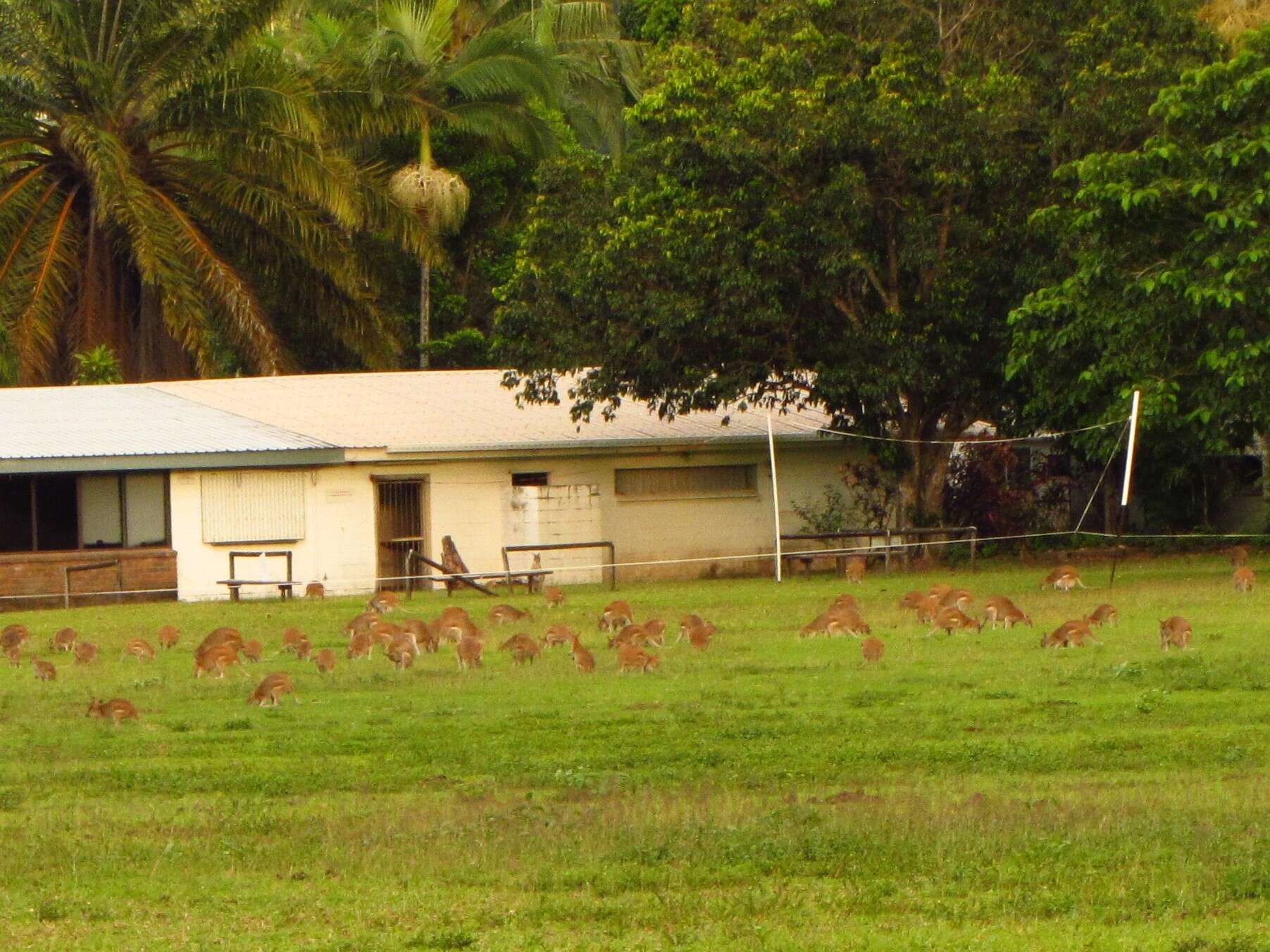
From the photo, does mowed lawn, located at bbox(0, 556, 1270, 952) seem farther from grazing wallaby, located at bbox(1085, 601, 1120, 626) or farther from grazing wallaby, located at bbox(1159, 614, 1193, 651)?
grazing wallaby, located at bbox(1085, 601, 1120, 626)

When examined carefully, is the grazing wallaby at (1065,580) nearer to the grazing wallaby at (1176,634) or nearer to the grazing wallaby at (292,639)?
the grazing wallaby at (1176,634)

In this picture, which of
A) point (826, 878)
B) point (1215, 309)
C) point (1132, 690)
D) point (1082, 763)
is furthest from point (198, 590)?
point (826, 878)

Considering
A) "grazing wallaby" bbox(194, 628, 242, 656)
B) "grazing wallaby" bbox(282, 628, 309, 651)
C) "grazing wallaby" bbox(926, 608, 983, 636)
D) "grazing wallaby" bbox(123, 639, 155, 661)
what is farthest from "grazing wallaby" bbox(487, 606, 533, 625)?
"grazing wallaby" bbox(926, 608, 983, 636)

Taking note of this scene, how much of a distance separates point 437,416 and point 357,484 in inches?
128

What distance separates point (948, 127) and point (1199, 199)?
4958 millimetres

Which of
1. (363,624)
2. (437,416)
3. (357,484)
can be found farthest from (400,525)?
(363,624)

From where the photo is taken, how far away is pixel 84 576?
95.9ft

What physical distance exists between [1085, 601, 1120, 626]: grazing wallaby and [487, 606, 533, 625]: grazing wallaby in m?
6.35

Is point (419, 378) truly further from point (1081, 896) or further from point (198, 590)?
point (1081, 896)

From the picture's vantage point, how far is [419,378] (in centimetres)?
3684

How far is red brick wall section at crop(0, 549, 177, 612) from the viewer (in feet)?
94.8

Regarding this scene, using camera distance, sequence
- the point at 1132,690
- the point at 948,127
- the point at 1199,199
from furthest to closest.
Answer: the point at 948,127, the point at 1199,199, the point at 1132,690

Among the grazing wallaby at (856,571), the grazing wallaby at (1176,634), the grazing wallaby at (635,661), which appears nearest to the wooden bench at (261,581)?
the grazing wallaby at (856,571)

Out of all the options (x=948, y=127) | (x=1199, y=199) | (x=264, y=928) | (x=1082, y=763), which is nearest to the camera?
(x=264, y=928)
